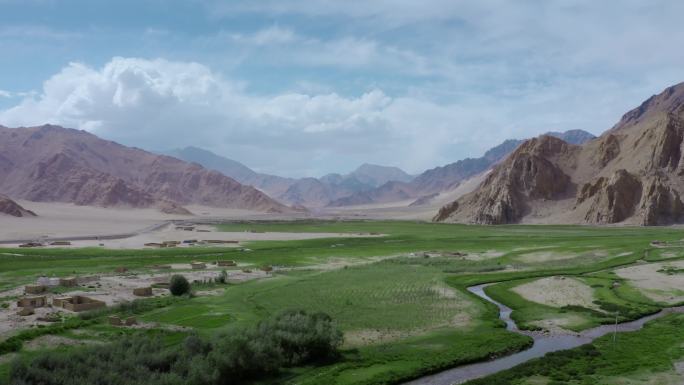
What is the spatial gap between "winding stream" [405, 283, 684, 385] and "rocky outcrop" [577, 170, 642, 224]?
114624mm

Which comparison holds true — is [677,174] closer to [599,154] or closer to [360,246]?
[599,154]

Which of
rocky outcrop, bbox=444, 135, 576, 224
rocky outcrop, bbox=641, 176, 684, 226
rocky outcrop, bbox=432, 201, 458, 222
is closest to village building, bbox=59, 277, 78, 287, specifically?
rocky outcrop, bbox=641, 176, 684, 226

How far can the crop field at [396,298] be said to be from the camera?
31.6m

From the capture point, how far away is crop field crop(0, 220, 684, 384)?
31.6 m

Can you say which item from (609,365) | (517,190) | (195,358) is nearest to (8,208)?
(517,190)

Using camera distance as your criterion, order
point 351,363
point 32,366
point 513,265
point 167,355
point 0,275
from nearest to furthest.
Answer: point 32,366 < point 167,355 < point 351,363 < point 0,275 < point 513,265

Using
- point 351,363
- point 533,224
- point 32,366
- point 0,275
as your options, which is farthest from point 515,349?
point 533,224

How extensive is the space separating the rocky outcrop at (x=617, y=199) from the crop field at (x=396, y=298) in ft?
196

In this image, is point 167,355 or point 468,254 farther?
point 468,254

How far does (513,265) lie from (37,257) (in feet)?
204

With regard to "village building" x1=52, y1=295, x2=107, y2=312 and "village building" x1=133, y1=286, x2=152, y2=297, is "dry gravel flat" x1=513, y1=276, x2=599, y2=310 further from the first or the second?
"village building" x1=52, y1=295, x2=107, y2=312

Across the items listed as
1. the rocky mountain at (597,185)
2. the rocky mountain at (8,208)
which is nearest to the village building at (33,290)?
the rocky mountain at (597,185)

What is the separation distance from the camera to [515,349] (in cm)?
3347

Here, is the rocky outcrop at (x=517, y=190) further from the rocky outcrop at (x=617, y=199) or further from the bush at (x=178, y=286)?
the bush at (x=178, y=286)
